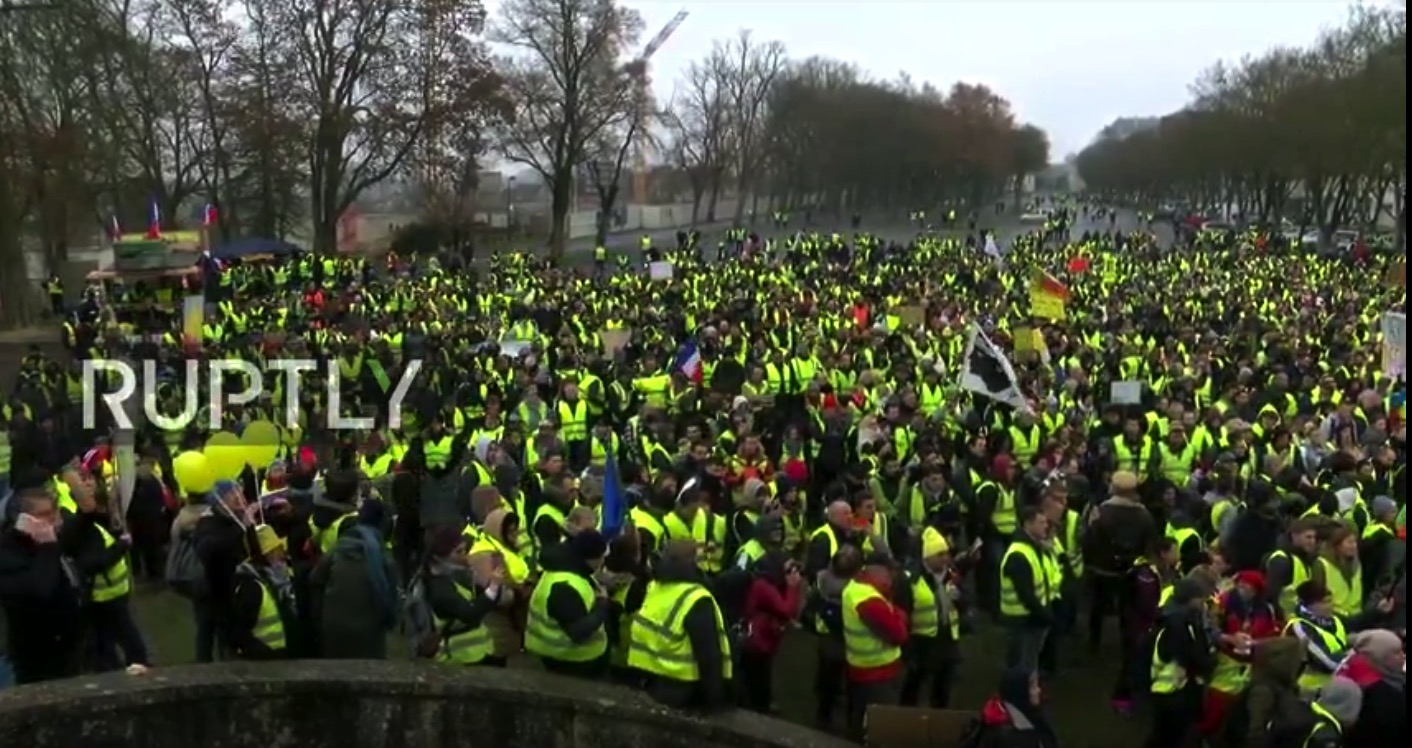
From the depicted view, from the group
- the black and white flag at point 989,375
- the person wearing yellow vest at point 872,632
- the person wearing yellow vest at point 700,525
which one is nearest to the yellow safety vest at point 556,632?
the person wearing yellow vest at point 872,632

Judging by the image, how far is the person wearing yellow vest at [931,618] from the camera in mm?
7133

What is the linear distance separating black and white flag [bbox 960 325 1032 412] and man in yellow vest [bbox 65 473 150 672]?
872 cm

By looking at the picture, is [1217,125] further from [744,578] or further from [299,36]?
[744,578]

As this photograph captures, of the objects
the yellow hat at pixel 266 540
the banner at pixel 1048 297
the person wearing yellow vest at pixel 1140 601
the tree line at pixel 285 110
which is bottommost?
the person wearing yellow vest at pixel 1140 601

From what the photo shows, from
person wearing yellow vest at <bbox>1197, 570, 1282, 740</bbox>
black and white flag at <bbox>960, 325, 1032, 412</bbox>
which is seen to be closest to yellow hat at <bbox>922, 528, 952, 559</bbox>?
person wearing yellow vest at <bbox>1197, 570, 1282, 740</bbox>

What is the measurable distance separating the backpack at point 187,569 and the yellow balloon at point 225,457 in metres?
1.04

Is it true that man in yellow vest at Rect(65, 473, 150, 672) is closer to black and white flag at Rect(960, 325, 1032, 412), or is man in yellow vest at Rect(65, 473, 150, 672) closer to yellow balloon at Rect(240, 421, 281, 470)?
yellow balloon at Rect(240, 421, 281, 470)

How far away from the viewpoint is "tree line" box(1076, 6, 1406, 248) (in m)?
43.3

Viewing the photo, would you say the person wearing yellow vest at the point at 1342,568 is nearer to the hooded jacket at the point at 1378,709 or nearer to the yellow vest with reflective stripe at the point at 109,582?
the hooded jacket at the point at 1378,709

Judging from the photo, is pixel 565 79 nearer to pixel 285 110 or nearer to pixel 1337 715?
pixel 285 110

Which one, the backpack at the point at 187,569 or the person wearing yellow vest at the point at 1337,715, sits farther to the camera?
the backpack at the point at 187,569

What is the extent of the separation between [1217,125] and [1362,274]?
3075 centimetres

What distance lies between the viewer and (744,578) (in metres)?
7.16

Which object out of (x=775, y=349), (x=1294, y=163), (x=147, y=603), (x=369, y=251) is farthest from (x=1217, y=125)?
(x=147, y=603)
